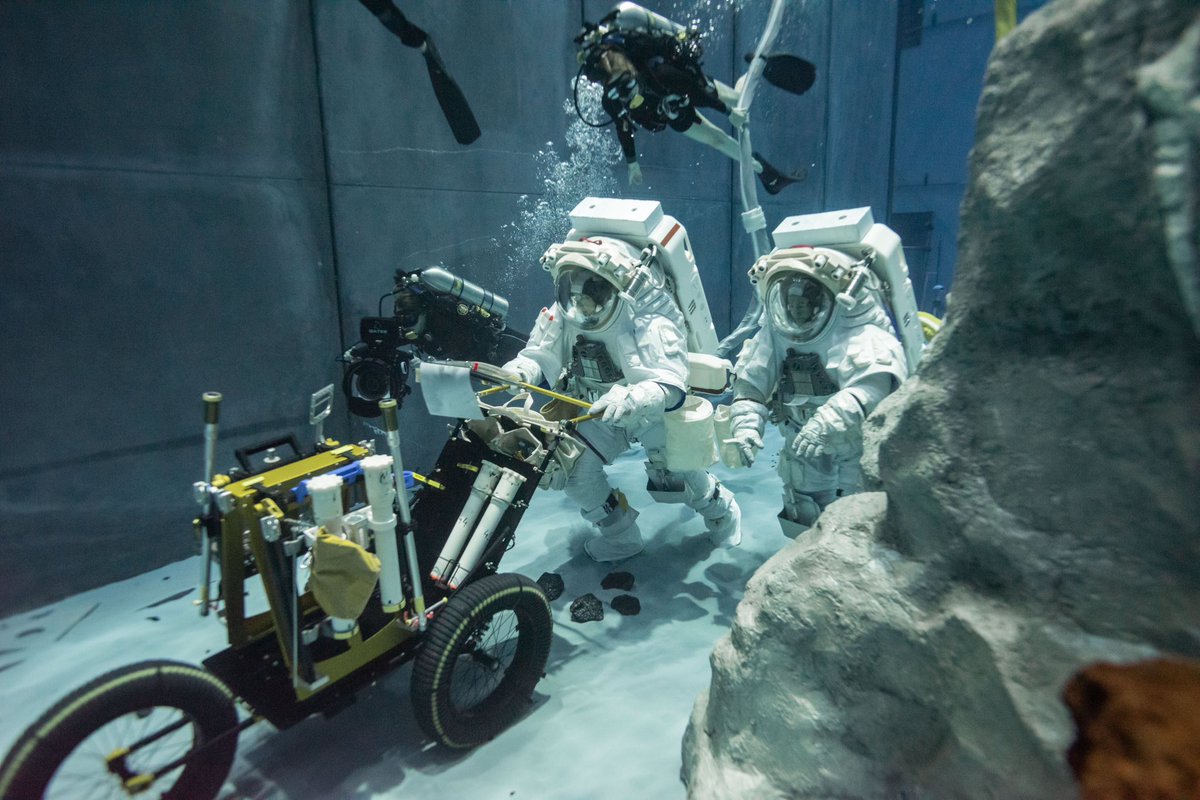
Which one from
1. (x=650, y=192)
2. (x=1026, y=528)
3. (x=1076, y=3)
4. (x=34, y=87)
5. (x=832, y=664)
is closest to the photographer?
(x=1076, y=3)

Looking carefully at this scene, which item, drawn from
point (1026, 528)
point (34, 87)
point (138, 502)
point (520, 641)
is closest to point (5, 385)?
point (138, 502)

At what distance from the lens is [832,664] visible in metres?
1.61

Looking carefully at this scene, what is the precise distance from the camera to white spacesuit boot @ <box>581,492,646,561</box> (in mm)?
3914

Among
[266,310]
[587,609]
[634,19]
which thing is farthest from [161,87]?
[587,609]

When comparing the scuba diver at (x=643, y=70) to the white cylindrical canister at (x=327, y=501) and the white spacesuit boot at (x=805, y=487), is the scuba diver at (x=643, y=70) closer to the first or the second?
the white spacesuit boot at (x=805, y=487)

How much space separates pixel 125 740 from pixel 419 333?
8.01ft

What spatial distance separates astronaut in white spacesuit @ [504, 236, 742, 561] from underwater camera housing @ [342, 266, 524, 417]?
50cm

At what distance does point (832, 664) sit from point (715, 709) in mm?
466

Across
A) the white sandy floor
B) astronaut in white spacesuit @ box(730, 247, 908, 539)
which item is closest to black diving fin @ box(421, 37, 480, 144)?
astronaut in white spacesuit @ box(730, 247, 908, 539)

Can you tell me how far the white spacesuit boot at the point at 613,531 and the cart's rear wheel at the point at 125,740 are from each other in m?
2.29

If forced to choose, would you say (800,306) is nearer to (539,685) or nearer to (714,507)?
(714,507)

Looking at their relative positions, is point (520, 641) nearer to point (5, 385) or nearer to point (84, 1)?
point (5, 385)

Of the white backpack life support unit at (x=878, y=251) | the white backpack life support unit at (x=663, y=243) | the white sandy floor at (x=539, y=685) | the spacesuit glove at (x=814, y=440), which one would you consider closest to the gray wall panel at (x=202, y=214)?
the white sandy floor at (x=539, y=685)

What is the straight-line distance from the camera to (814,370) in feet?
11.1
